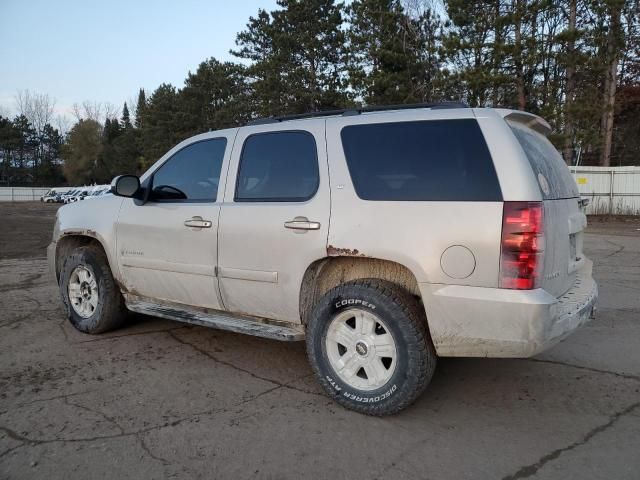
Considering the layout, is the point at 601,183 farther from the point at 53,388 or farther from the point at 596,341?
the point at 53,388

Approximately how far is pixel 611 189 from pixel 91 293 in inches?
890

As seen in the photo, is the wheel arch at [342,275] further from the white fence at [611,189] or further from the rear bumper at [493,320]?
the white fence at [611,189]

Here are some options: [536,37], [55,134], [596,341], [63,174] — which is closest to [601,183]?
[536,37]

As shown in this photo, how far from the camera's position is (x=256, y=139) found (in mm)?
4312

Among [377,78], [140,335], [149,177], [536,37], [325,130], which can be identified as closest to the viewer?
[325,130]

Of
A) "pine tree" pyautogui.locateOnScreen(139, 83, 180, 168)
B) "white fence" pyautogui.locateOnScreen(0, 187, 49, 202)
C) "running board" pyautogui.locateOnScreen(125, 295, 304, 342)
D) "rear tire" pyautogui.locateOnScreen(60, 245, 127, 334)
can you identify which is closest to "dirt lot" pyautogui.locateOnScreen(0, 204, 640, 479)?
"rear tire" pyautogui.locateOnScreen(60, 245, 127, 334)

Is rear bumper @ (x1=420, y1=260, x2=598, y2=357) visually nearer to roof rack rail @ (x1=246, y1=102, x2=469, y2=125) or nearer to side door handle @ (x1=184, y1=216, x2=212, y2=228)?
roof rack rail @ (x1=246, y1=102, x2=469, y2=125)

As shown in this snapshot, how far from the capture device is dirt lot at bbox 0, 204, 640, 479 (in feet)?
9.54

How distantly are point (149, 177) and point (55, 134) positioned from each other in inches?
4091

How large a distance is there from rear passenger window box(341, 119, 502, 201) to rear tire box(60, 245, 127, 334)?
2.88 m

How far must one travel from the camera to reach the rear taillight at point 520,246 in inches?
120

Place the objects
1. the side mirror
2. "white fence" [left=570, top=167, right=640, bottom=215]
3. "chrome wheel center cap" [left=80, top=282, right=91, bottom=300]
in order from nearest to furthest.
→ the side mirror → "chrome wheel center cap" [left=80, top=282, right=91, bottom=300] → "white fence" [left=570, top=167, right=640, bottom=215]

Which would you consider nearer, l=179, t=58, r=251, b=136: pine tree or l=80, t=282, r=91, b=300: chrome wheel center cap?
l=80, t=282, r=91, b=300: chrome wheel center cap

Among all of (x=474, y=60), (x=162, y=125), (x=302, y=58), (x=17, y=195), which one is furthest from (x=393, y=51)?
(x=17, y=195)
